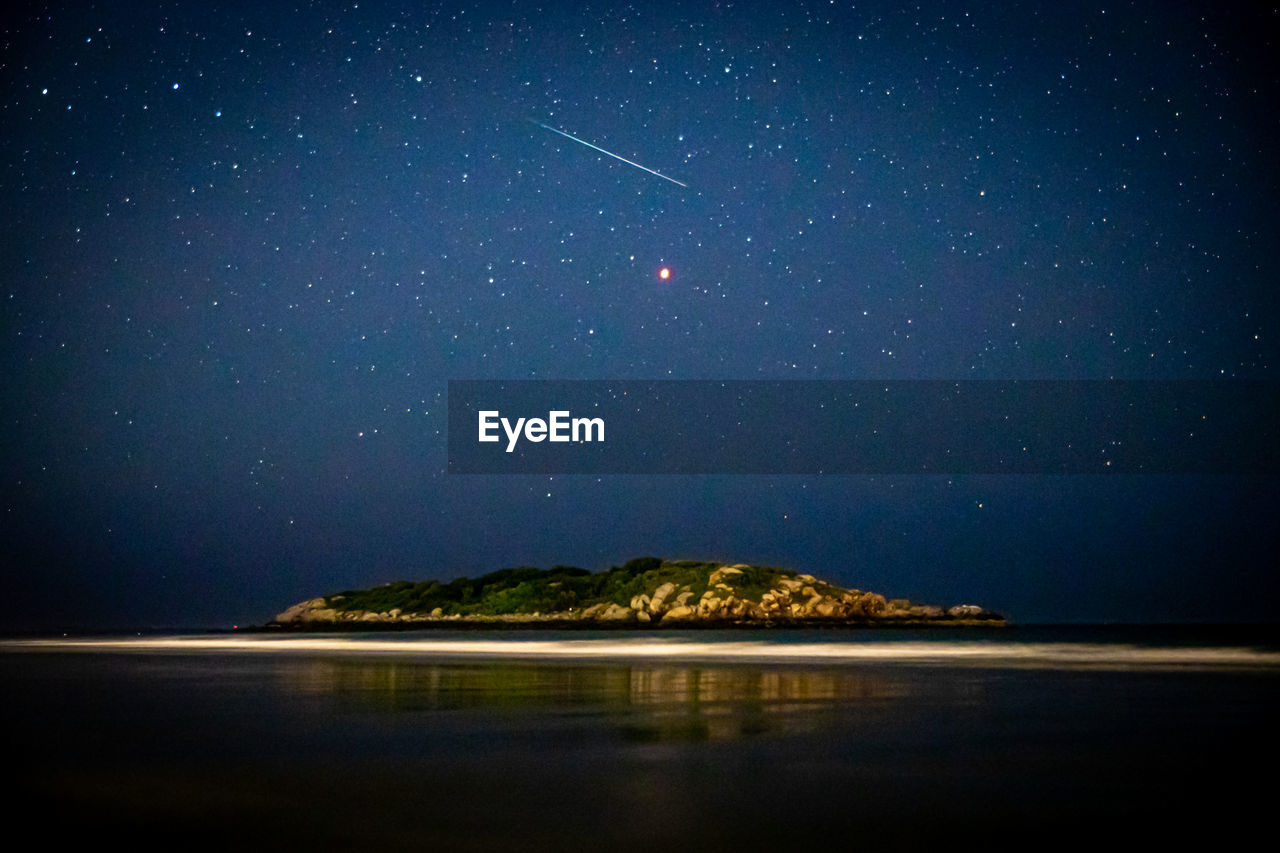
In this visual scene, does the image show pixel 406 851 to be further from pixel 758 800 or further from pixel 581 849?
pixel 758 800

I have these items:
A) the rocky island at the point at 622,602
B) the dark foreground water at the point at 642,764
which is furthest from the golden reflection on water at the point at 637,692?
the rocky island at the point at 622,602

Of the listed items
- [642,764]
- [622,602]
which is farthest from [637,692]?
[622,602]

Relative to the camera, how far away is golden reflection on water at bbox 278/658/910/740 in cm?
1189

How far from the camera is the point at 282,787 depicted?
7676 mm

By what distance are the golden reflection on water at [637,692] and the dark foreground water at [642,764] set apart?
10 centimetres

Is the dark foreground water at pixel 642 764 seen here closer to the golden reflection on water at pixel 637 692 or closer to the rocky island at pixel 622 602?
the golden reflection on water at pixel 637 692

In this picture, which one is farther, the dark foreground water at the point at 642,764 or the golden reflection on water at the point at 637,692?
the golden reflection on water at the point at 637,692

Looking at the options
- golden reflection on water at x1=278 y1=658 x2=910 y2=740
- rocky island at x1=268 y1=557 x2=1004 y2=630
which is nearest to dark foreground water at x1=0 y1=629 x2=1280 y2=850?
golden reflection on water at x1=278 y1=658 x2=910 y2=740

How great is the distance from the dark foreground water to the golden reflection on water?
105mm

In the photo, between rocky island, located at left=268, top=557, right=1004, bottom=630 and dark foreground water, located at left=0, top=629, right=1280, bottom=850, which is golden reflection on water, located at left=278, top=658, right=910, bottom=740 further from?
rocky island, located at left=268, top=557, right=1004, bottom=630

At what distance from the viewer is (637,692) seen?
16188mm

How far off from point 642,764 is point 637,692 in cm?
768

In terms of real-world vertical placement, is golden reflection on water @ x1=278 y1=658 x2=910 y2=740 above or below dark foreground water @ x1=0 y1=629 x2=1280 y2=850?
below

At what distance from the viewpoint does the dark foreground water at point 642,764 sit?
244 inches
